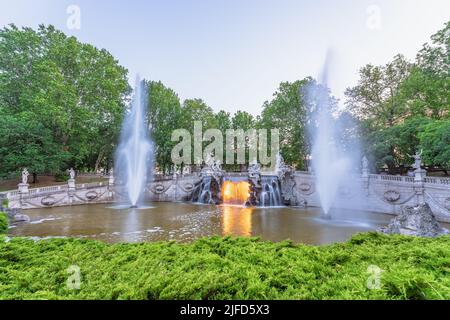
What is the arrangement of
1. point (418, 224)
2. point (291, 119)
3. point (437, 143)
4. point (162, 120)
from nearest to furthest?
point (418, 224) → point (437, 143) → point (291, 119) → point (162, 120)

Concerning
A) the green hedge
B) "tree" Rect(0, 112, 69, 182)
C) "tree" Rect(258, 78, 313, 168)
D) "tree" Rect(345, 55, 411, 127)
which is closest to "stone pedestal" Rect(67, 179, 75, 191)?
"tree" Rect(0, 112, 69, 182)

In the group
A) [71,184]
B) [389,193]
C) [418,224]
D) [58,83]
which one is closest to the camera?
[418,224]

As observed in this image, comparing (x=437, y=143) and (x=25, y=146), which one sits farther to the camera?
(x=25, y=146)

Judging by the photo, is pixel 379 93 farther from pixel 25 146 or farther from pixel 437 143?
pixel 25 146

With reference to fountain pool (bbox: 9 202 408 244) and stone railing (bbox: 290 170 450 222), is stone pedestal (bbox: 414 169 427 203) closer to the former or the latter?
stone railing (bbox: 290 170 450 222)

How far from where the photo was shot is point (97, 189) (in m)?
25.8

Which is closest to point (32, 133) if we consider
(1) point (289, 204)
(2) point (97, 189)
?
(2) point (97, 189)

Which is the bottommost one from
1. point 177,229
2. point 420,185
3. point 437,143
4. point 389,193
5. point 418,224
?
point 177,229

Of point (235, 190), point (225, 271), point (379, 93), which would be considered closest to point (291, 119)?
point (379, 93)

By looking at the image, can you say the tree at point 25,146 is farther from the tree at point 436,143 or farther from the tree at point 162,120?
the tree at point 436,143

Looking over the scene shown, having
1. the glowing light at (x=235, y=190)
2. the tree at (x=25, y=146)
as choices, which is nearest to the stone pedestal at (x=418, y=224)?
the glowing light at (x=235, y=190)

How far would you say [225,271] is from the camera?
3494 millimetres
